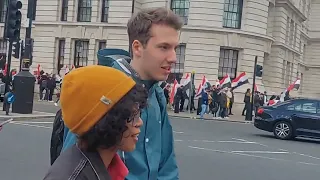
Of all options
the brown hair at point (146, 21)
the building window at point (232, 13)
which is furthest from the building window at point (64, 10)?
the brown hair at point (146, 21)

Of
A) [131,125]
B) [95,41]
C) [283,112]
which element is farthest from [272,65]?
[131,125]

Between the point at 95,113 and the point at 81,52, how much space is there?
1542 inches

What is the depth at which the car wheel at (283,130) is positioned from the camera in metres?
18.2

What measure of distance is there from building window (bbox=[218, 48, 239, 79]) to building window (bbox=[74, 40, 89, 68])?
10102mm

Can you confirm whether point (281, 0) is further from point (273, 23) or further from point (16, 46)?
point (16, 46)

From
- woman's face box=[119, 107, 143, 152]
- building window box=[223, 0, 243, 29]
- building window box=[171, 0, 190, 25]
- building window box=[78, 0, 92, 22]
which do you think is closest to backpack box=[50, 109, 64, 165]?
woman's face box=[119, 107, 143, 152]

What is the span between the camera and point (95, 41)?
130 ft

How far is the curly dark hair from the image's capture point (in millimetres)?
1830

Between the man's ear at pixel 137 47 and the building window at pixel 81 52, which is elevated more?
the building window at pixel 81 52

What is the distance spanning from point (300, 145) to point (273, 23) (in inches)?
1130

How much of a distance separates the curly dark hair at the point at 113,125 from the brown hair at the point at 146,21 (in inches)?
28.3

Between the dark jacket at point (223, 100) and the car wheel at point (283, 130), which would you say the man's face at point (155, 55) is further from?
the dark jacket at point (223, 100)

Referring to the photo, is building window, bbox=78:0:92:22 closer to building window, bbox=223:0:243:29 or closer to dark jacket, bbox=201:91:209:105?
building window, bbox=223:0:243:29

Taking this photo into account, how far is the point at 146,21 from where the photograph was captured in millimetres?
2568
